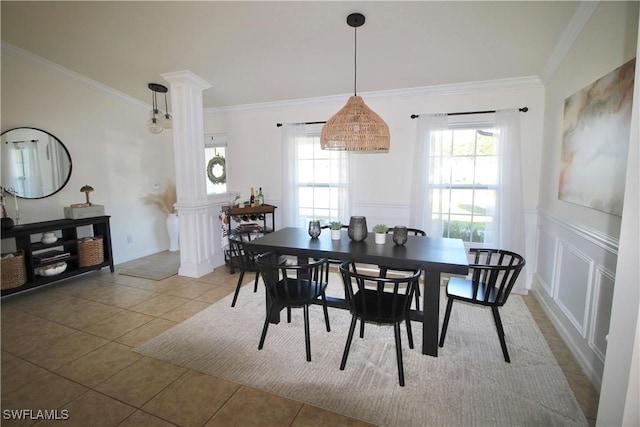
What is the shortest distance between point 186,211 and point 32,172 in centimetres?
172

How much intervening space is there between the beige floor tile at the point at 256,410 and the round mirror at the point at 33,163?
3.52 meters

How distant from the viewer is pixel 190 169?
3746 mm

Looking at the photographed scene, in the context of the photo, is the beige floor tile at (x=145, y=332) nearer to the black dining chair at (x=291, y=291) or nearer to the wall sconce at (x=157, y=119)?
the black dining chair at (x=291, y=291)

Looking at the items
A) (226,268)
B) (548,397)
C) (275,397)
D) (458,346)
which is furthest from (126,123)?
(548,397)

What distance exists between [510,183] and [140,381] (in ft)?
12.8

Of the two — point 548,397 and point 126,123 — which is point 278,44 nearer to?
point 126,123

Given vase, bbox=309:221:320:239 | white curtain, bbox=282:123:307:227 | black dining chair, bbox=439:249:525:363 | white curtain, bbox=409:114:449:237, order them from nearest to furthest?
black dining chair, bbox=439:249:525:363 → vase, bbox=309:221:320:239 → white curtain, bbox=409:114:449:237 → white curtain, bbox=282:123:307:227

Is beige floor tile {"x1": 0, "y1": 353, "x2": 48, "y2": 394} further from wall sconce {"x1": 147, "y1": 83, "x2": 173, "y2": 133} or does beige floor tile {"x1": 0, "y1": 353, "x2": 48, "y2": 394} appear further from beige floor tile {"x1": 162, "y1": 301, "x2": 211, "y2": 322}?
wall sconce {"x1": 147, "y1": 83, "x2": 173, "y2": 133}

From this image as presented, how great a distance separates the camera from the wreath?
16.9 ft

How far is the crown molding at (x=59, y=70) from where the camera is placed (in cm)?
324

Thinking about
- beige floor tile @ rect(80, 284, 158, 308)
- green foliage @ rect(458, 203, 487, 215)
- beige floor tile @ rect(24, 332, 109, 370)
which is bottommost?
beige floor tile @ rect(24, 332, 109, 370)

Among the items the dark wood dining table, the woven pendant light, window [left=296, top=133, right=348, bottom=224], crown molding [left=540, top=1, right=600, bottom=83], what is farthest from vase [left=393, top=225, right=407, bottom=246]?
crown molding [left=540, top=1, right=600, bottom=83]

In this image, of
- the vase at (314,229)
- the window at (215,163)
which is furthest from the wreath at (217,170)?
the vase at (314,229)

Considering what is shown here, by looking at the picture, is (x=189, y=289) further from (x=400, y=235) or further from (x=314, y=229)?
(x=400, y=235)
